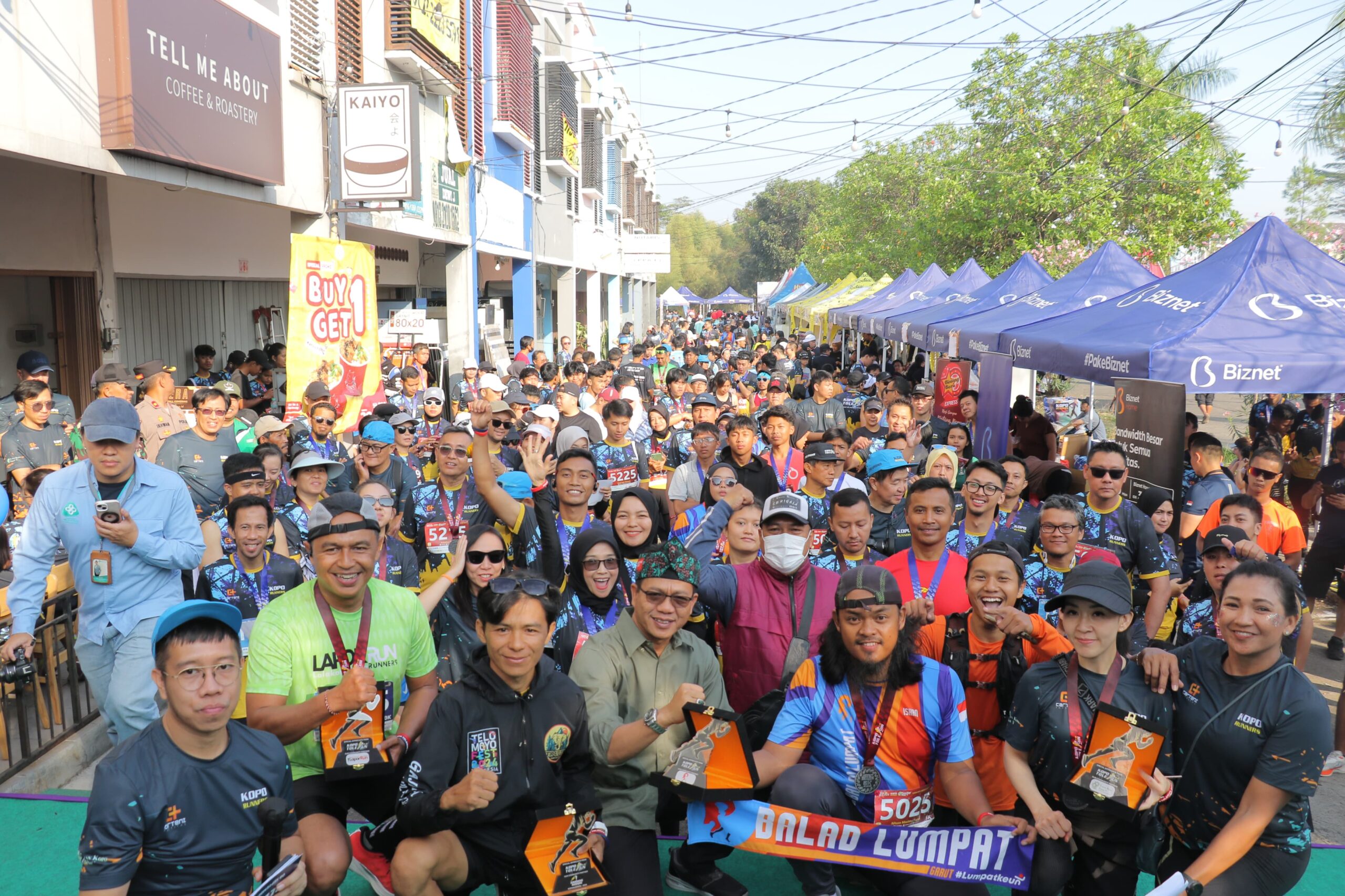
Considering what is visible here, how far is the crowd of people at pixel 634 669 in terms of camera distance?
11.1 ft

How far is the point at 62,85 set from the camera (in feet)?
25.9

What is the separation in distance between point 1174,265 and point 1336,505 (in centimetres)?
3939

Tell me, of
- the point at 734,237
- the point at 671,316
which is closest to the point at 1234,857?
the point at 671,316

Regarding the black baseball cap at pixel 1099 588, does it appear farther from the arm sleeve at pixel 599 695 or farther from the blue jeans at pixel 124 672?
the blue jeans at pixel 124 672

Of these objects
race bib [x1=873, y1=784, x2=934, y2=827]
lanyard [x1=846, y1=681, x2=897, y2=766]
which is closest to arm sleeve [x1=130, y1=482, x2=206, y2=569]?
lanyard [x1=846, y1=681, x2=897, y2=766]

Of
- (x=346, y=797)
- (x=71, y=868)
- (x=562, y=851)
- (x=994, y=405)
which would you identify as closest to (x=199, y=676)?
(x=346, y=797)

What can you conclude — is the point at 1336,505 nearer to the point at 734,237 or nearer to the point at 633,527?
the point at 633,527

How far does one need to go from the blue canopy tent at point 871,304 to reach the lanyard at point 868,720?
1792cm

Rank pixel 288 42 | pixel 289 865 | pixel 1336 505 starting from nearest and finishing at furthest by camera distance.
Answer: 1. pixel 289 865
2. pixel 1336 505
3. pixel 288 42

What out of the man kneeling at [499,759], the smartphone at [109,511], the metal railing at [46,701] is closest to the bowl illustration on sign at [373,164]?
the metal railing at [46,701]

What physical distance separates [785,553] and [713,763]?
1.34 m

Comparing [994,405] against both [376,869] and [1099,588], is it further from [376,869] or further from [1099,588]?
[376,869]

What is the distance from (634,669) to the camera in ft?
13.8

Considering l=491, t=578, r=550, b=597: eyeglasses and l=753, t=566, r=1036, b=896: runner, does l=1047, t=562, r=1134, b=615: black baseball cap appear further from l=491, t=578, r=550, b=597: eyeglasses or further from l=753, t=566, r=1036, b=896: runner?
l=491, t=578, r=550, b=597: eyeglasses
